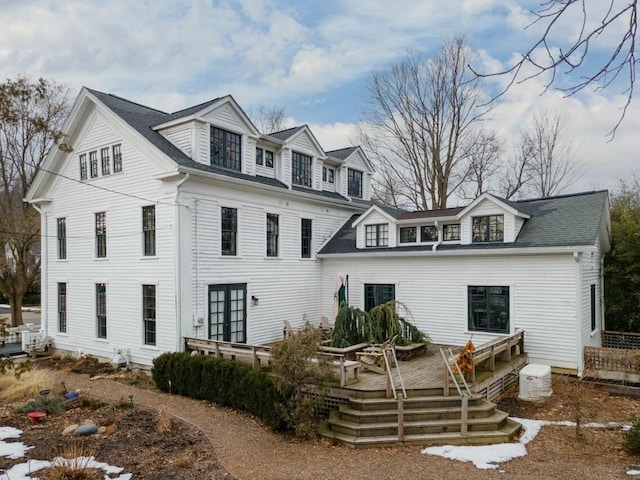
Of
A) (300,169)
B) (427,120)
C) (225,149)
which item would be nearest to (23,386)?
(225,149)

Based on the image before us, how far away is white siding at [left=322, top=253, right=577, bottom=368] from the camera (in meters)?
12.1

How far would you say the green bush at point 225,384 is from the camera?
8602mm

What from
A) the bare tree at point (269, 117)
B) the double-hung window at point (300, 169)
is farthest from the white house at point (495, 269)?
the bare tree at point (269, 117)

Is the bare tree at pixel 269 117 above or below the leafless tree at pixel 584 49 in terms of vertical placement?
above

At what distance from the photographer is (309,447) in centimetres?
777

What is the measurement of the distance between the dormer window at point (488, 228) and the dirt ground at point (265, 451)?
17.5 feet

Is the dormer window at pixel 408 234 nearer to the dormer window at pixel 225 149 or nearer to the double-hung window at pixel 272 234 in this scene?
the double-hung window at pixel 272 234

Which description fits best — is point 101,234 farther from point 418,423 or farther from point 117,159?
point 418,423

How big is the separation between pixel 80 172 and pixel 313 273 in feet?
30.2

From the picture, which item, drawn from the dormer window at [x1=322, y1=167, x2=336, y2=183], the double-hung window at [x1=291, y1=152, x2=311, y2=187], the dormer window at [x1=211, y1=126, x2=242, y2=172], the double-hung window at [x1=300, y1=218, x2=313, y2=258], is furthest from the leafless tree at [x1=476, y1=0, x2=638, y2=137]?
the dormer window at [x1=322, y1=167, x2=336, y2=183]

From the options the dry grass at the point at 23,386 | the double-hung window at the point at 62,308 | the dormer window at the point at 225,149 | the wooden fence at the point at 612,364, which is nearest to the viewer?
the dry grass at the point at 23,386

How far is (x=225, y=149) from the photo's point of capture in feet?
47.0

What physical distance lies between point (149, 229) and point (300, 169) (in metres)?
6.65

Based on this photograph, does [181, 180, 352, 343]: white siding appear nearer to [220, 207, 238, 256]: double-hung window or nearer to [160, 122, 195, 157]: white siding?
[220, 207, 238, 256]: double-hung window
